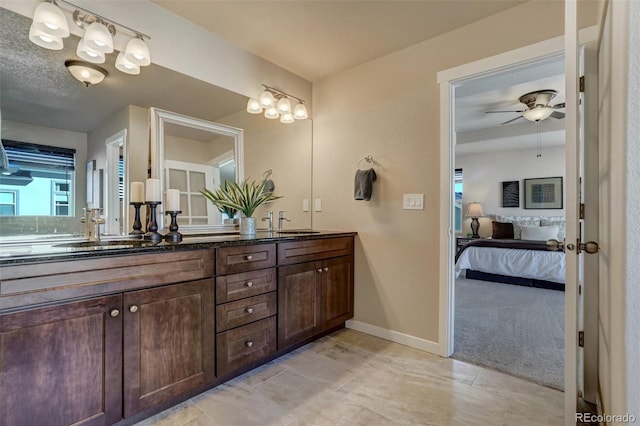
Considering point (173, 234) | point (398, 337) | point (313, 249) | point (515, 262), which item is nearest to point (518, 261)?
point (515, 262)

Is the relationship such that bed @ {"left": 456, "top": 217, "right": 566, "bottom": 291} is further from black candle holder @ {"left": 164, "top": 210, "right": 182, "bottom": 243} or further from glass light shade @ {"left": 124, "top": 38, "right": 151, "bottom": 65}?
glass light shade @ {"left": 124, "top": 38, "right": 151, "bottom": 65}

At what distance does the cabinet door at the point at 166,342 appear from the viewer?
4.75 feet

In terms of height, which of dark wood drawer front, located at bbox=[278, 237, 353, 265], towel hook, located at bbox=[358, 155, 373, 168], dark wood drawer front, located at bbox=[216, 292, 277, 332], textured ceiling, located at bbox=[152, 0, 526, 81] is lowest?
dark wood drawer front, located at bbox=[216, 292, 277, 332]

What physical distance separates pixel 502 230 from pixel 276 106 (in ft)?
16.9

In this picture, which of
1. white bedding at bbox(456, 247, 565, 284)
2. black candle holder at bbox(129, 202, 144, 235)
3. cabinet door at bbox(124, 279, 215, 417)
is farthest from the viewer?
white bedding at bbox(456, 247, 565, 284)

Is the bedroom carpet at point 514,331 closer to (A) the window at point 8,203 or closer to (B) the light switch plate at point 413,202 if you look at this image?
(B) the light switch plate at point 413,202

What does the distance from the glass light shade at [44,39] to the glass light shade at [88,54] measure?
0.09 metres

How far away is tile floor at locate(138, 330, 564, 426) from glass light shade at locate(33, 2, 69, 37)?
202cm

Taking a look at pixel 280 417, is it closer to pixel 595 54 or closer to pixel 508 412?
pixel 508 412

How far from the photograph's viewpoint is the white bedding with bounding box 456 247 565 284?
13.8ft

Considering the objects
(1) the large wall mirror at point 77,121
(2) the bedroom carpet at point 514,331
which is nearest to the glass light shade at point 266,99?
(1) the large wall mirror at point 77,121

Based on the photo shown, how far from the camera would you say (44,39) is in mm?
1595

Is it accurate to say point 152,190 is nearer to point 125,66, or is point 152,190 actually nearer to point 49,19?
point 125,66

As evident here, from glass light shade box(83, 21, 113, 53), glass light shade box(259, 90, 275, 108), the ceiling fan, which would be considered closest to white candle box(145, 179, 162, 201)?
glass light shade box(83, 21, 113, 53)
